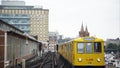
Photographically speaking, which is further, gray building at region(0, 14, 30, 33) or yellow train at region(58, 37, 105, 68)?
gray building at region(0, 14, 30, 33)

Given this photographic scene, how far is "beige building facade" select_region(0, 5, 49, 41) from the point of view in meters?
127

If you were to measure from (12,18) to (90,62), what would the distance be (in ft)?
335

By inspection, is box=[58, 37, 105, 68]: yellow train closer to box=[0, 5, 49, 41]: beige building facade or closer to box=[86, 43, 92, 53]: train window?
box=[86, 43, 92, 53]: train window

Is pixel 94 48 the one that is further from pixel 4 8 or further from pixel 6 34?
pixel 4 8

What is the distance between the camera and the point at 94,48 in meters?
20.5

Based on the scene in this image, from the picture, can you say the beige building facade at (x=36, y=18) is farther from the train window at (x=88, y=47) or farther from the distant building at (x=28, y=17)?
the train window at (x=88, y=47)

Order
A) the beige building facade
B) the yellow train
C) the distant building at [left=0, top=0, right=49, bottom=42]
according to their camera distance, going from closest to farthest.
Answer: the yellow train → the distant building at [left=0, top=0, right=49, bottom=42] → the beige building facade

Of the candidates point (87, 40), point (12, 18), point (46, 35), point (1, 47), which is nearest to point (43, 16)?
point (46, 35)

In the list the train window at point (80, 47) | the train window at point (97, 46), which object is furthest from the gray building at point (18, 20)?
the train window at point (97, 46)

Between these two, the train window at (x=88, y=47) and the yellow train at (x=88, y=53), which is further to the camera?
the train window at (x=88, y=47)

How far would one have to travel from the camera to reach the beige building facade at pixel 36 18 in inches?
5019

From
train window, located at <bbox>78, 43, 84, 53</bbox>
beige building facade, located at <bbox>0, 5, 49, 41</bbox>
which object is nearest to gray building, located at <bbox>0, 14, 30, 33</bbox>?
beige building facade, located at <bbox>0, 5, 49, 41</bbox>

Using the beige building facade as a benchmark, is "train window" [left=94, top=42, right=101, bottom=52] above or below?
below

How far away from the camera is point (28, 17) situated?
125250mm
